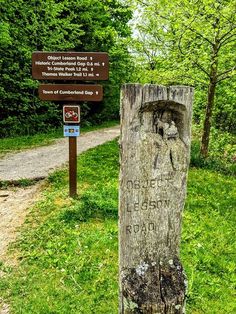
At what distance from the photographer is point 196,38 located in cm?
971

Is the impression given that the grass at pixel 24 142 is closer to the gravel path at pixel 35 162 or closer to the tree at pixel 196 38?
the gravel path at pixel 35 162

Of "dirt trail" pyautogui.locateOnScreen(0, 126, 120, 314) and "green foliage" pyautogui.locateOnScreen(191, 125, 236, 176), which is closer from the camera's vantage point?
"dirt trail" pyautogui.locateOnScreen(0, 126, 120, 314)

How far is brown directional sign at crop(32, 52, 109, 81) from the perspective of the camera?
6410 mm

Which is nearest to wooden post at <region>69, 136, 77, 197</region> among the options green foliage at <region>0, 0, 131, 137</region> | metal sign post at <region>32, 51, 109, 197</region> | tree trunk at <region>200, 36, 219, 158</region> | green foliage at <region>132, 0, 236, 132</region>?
metal sign post at <region>32, 51, 109, 197</region>

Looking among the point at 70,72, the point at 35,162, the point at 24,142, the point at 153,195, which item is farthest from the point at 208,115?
the point at 153,195

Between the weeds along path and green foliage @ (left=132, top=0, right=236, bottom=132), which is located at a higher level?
green foliage @ (left=132, top=0, right=236, bottom=132)

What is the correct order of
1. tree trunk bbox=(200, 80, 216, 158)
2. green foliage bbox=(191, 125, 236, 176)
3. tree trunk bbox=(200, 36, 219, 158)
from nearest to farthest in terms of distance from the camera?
tree trunk bbox=(200, 36, 219, 158) → tree trunk bbox=(200, 80, 216, 158) → green foliage bbox=(191, 125, 236, 176)

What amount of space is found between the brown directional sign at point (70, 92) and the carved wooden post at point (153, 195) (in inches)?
165

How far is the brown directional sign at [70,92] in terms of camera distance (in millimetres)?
6574

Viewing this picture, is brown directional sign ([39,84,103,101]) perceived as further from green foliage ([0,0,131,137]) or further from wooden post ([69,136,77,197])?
green foliage ([0,0,131,137])

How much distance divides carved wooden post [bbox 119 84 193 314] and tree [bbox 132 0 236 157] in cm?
660

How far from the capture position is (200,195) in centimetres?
789

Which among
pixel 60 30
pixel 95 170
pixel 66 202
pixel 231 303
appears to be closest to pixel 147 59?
pixel 60 30

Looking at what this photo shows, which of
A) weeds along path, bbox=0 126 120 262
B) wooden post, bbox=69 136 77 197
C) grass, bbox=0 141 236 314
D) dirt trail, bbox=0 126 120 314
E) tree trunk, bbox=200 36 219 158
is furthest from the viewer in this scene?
tree trunk, bbox=200 36 219 158
